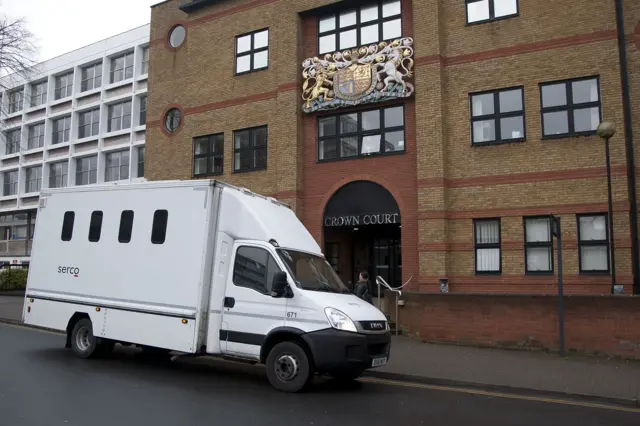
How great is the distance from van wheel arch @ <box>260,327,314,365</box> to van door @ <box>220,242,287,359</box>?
0.07 m

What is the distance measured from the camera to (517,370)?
10.3m

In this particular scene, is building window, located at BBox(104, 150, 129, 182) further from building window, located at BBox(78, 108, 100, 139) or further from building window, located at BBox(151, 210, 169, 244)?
building window, located at BBox(151, 210, 169, 244)

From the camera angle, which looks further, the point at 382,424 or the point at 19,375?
the point at 19,375

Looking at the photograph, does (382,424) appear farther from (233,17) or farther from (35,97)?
(35,97)

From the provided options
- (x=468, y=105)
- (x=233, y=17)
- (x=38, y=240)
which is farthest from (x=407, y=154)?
(x=38, y=240)

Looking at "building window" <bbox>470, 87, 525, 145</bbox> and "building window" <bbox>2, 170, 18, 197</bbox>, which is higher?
"building window" <bbox>2, 170, 18, 197</bbox>

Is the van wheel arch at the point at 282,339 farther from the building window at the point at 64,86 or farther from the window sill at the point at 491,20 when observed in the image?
the building window at the point at 64,86

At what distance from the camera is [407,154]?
17719 mm

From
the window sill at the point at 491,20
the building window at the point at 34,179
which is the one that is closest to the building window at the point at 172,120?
the window sill at the point at 491,20

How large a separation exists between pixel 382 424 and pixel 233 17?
1831cm

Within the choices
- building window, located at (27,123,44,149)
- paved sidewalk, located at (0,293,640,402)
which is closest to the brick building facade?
paved sidewalk, located at (0,293,640,402)

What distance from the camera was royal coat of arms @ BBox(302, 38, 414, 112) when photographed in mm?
17766

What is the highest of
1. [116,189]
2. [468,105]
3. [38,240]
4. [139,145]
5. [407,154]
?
[139,145]

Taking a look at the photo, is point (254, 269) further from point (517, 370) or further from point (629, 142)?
point (629, 142)
